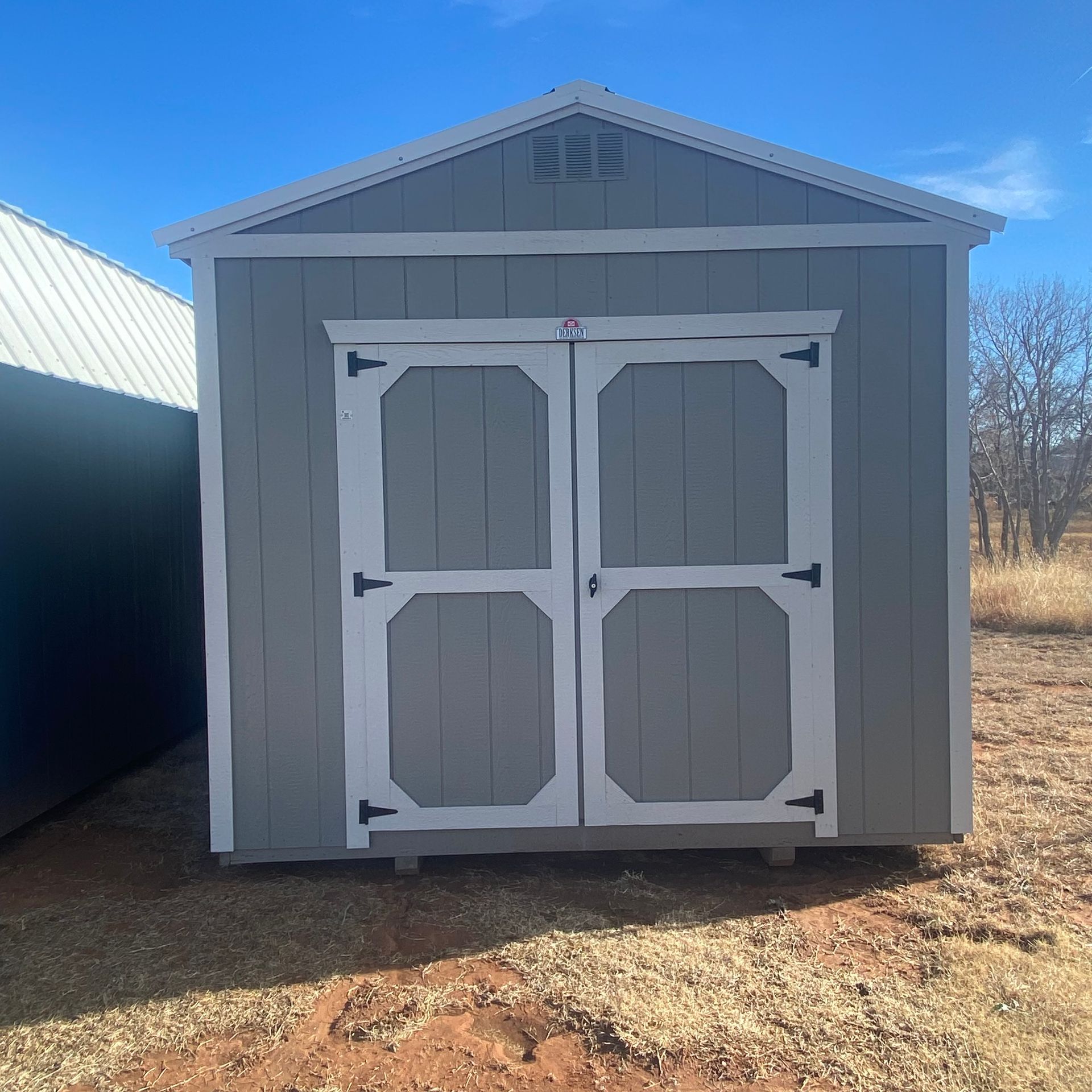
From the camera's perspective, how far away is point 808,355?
3.42m

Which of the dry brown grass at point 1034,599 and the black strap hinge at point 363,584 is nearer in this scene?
the black strap hinge at point 363,584

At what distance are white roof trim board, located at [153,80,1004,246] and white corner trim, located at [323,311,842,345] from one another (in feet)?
1.66

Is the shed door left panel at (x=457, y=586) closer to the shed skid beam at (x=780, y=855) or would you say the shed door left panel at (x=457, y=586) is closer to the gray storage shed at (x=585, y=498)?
the gray storage shed at (x=585, y=498)

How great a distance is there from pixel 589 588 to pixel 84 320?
11.5ft

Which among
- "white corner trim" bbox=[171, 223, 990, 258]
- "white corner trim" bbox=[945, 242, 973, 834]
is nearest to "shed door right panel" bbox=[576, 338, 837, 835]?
"white corner trim" bbox=[171, 223, 990, 258]

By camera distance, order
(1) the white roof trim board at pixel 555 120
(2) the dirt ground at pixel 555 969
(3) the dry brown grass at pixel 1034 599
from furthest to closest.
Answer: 1. (3) the dry brown grass at pixel 1034 599
2. (1) the white roof trim board at pixel 555 120
3. (2) the dirt ground at pixel 555 969

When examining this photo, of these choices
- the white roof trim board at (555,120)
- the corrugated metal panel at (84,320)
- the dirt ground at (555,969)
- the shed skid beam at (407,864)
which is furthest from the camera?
the corrugated metal panel at (84,320)

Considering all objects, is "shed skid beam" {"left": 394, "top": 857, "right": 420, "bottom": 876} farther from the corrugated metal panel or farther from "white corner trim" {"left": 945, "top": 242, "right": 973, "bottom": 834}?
the corrugated metal panel

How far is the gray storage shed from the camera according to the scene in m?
3.40

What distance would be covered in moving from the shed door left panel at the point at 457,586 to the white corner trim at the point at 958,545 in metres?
1.55

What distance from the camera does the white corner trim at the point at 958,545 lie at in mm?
3445

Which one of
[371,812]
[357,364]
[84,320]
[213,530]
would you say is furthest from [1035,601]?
[84,320]

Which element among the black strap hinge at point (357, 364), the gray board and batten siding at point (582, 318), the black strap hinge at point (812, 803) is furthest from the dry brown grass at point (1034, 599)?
the black strap hinge at point (357, 364)

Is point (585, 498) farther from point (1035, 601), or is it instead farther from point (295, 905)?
point (1035, 601)
